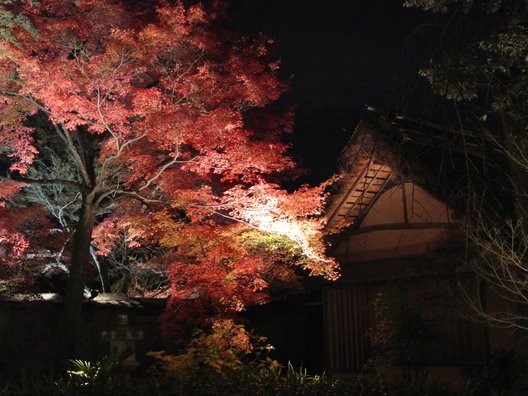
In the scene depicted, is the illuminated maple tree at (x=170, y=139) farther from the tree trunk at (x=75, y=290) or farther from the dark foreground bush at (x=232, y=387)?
the dark foreground bush at (x=232, y=387)

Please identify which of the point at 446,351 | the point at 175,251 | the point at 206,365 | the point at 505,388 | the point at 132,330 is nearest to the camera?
the point at 206,365

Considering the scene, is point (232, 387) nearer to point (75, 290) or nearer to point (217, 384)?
point (217, 384)

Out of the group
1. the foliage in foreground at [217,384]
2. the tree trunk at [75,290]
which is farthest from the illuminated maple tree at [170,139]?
the foliage in foreground at [217,384]

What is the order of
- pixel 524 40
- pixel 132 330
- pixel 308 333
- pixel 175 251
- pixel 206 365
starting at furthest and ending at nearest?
1. pixel 308 333
2. pixel 175 251
3. pixel 132 330
4. pixel 206 365
5. pixel 524 40

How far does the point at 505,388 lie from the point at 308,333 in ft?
35.7

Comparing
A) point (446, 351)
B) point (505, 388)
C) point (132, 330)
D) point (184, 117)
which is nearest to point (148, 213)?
point (184, 117)

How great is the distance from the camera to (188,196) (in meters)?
14.6

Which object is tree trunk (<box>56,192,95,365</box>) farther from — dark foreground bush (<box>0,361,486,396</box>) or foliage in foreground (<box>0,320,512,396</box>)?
dark foreground bush (<box>0,361,486,396</box>)

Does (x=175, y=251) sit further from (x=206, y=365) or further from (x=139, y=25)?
(x=206, y=365)

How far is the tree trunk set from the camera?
14703 mm

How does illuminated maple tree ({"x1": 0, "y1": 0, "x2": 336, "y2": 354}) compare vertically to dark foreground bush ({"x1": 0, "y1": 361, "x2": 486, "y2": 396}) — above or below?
above

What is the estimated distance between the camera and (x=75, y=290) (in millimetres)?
15031

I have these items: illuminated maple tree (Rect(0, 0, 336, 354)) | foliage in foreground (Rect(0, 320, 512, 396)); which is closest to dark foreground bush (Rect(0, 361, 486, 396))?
foliage in foreground (Rect(0, 320, 512, 396))

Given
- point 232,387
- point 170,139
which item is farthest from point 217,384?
point 170,139
